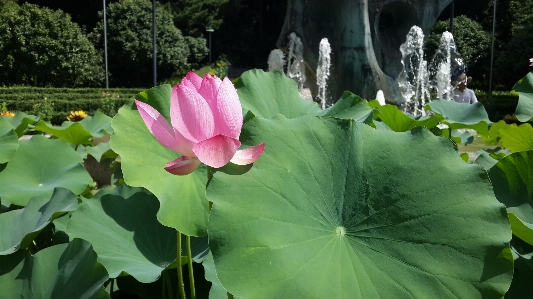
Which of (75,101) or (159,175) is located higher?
(159,175)

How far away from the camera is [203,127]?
54cm

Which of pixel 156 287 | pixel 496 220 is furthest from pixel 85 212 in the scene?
pixel 496 220

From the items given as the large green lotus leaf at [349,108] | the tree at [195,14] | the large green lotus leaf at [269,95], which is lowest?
the large green lotus leaf at [349,108]

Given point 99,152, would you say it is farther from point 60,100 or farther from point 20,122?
point 60,100

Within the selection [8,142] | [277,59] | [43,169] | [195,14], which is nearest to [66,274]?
[8,142]

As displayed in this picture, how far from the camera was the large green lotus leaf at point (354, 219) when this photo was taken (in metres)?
0.61

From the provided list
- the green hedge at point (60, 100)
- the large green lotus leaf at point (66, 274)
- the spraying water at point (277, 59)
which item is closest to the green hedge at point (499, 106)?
the spraying water at point (277, 59)

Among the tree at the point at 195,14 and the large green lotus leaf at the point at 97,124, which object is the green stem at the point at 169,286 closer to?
the large green lotus leaf at the point at 97,124

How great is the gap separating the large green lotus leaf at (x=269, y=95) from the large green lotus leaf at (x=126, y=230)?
0.29m

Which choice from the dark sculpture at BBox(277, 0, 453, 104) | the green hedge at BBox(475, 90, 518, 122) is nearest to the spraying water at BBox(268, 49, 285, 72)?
the dark sculpture at BBox(277, 0, 453, 104)

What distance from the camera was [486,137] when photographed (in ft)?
6.09

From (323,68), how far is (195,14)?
1683 centimetres

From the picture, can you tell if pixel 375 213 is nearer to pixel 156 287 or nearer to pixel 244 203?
pixel 244 203

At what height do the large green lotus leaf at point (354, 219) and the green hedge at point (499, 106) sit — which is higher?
the large green lotus leaf at point (354, 219)
